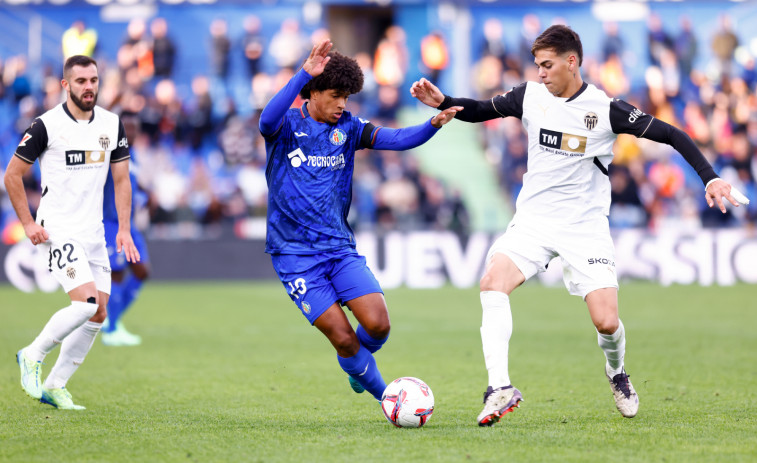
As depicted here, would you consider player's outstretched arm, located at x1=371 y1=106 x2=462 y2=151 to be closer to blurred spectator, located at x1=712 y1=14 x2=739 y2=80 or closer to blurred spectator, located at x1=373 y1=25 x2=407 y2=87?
blurred spectator, located at x1=373 y1=25 x2=407 y2=87

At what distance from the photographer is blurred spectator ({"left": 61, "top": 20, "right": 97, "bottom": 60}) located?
2470cm

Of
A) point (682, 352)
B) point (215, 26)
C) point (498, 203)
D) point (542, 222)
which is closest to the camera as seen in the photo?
point (542, 222)

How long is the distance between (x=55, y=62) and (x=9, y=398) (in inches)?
774

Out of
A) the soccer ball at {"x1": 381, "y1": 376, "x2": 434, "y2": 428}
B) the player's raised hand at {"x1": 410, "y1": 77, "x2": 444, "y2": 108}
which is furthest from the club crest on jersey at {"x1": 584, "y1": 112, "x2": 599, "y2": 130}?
the soccer ball at {"x1": 381, "y1": 376, "x2": 434, "y2": 428}

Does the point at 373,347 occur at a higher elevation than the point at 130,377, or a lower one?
higher

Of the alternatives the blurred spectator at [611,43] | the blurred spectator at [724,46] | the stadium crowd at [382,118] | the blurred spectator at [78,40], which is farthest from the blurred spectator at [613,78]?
the blurred spectator at [78,40]

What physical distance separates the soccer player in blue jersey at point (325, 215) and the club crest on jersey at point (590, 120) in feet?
2.80

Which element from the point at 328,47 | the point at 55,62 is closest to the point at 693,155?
the point at 328,47

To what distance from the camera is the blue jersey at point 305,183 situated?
6.20 m

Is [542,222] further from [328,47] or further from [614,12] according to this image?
[614,12]

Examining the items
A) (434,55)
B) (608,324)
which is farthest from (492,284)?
(434,55)

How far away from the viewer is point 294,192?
244 inches

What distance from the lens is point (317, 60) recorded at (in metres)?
5.91

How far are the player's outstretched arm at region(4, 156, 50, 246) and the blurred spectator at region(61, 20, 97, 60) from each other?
62.1 ft
